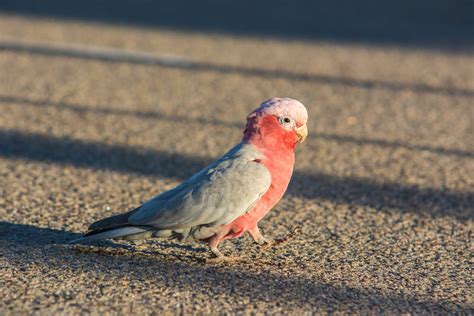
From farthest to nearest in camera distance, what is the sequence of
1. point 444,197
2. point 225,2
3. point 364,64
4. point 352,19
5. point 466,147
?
point 225,2, point 352,19, point 364,64, point 466,147, point 444,197

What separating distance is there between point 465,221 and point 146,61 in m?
4.76

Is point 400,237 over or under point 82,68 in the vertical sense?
under

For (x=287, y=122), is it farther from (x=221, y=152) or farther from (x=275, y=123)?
(x=221, y=152)

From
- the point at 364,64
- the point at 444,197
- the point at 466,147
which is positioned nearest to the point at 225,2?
the point at 364,64

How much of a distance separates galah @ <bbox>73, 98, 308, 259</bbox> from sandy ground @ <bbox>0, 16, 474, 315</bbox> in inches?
7.7

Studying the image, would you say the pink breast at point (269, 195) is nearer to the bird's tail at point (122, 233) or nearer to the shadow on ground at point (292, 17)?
the bird's tail at point (122, 233)

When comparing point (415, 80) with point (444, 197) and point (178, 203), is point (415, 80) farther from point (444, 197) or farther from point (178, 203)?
point (178, 203)

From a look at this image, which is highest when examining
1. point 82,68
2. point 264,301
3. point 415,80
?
point 415,80

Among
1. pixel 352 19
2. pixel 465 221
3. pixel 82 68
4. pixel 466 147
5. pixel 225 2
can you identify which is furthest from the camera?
pixel 225 2

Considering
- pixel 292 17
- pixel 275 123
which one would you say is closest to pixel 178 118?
pixel 275 123

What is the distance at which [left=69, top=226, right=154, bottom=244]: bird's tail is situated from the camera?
3.52 meters

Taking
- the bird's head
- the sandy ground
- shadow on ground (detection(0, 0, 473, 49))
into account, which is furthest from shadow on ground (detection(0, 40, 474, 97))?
the bird's head

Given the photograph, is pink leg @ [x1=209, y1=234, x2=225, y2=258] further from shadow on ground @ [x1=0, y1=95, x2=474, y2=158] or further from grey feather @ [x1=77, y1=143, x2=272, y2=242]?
shadow on ground @ [x1=0, y1=95, x2=474, y2=158]

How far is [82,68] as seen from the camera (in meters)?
7.94
